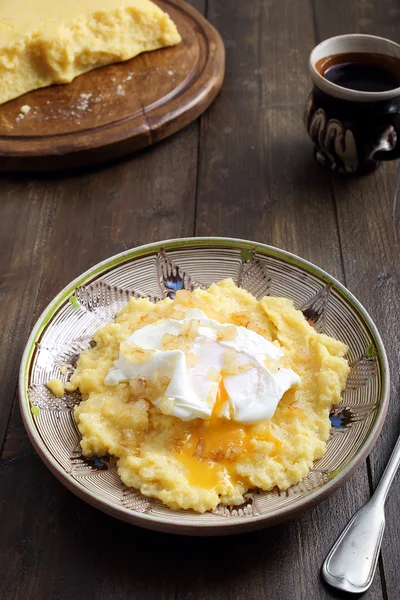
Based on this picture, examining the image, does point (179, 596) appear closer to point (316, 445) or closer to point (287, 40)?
point (316, 445)

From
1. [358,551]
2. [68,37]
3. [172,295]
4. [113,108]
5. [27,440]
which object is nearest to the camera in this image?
[358,551]

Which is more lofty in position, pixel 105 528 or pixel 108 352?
pixel 108 352

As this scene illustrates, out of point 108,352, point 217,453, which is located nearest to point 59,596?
point 217,453

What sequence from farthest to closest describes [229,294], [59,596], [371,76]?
[371,76]
[229,294]
[59,596]

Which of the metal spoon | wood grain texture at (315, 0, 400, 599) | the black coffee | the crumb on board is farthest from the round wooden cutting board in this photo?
the metal spoon

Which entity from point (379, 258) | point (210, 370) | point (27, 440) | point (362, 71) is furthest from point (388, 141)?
point (27, 440)

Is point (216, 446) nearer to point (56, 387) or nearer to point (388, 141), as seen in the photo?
point (56, 387)
